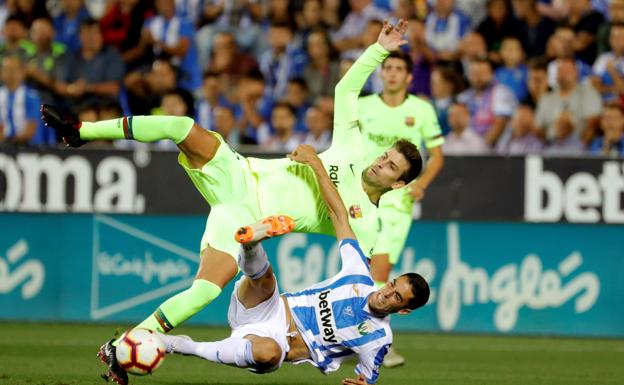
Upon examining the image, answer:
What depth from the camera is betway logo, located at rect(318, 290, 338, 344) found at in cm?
825

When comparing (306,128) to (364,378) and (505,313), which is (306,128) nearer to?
(505,313)

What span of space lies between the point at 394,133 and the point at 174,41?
6639mm

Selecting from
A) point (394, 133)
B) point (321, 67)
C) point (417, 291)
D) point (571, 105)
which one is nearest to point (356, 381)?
point (417, 291)

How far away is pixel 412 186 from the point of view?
10.9 meters

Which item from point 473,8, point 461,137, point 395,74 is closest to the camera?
point 395,74

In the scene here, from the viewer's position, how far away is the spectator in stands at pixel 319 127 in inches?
568

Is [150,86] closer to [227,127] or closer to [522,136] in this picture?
[227,127]

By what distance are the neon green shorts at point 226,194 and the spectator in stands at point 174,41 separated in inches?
315

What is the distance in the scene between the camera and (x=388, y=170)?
337 inches

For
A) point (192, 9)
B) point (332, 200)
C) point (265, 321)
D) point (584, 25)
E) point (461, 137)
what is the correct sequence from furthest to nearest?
1. point (192, 9)
2. point (584, 25)
3. point (461, 137)
4. point (265, 321)
5. point (332, 200)

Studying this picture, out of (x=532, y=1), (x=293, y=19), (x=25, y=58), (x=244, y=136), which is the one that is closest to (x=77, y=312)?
(x=244, y=136)

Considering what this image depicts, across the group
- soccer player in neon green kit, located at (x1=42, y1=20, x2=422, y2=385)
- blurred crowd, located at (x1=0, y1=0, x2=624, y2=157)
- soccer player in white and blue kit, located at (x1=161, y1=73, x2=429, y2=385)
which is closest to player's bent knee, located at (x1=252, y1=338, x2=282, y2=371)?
soccer player in white and blue kit, located at (x1=161, y1=73, x2=429, y2=385)

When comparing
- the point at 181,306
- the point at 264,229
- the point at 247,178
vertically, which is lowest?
the point at 181,306

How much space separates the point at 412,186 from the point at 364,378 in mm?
3188
